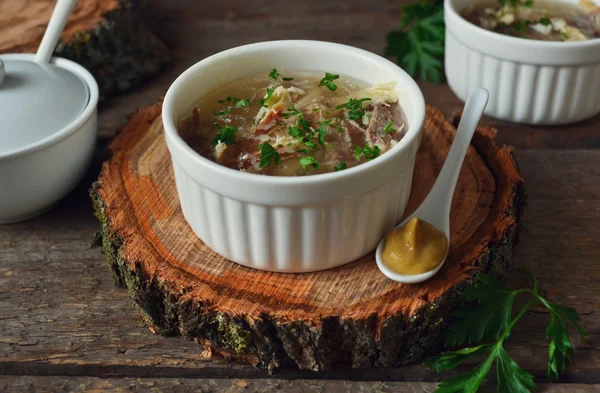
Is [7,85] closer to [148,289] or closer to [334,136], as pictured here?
[148,289]

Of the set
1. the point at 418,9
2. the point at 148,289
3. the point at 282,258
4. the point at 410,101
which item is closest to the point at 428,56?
the point at 418,9

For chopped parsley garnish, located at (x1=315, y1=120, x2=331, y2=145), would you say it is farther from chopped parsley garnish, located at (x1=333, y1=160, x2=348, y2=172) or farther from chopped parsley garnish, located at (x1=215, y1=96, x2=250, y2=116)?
chopped parsley garnish, located at (x1=215, y1=96, x2=250, y2=116)

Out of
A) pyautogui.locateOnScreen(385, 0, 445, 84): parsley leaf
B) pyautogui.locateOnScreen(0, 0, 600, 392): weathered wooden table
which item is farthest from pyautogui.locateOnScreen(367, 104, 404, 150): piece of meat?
pyautogui.locateOnScreen(385, 0, 445, 84): parsley leaf

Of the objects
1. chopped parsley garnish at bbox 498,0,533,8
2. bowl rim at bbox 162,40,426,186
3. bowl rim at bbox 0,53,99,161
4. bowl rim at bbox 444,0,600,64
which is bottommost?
chopped parsley garnish at bbox 498,0,533,8

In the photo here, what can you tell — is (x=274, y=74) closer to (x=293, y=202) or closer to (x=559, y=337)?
(x=293, y=202)

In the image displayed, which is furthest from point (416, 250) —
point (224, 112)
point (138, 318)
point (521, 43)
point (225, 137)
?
point (521, 43)

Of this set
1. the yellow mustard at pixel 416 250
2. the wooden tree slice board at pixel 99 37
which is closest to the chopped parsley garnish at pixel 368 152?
the yellow mustard at pixel 416 250

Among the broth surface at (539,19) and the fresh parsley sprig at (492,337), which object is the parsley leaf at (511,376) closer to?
the fresh parsley sprig at (492,337)
